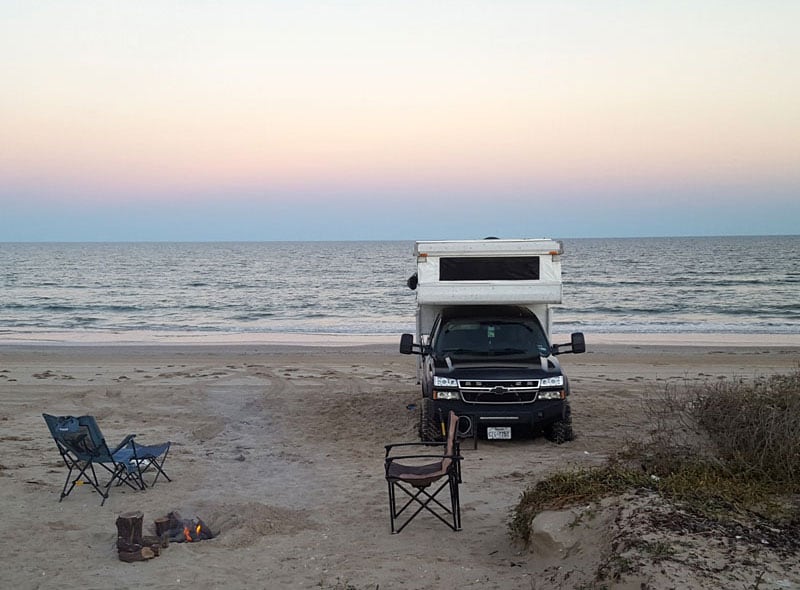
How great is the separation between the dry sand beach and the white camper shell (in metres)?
1.83

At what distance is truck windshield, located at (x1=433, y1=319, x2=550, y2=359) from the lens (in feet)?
33.4

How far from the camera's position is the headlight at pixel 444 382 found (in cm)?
950

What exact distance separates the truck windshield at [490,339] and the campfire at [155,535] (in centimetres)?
450

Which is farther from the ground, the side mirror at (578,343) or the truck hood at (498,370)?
the side mirror at (578,343)

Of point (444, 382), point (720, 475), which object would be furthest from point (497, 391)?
point (720, 475)

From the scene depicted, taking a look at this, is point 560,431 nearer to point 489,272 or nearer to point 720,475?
point 489,272

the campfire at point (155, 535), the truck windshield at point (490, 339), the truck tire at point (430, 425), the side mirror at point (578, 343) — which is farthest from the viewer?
the truck windshield at point (490, 339)

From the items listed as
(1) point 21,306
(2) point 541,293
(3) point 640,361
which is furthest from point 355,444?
(1) point 21,306

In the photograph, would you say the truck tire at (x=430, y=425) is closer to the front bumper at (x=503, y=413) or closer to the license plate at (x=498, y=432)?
the front bumper at (x=503, y=413)

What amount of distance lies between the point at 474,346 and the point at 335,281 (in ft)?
143

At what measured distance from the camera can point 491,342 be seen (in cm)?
1028

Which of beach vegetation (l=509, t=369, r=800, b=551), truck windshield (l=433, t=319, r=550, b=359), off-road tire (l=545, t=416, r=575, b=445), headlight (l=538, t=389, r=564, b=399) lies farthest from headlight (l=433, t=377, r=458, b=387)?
beach vegetation (l=509, t=369, r=800, b=551)

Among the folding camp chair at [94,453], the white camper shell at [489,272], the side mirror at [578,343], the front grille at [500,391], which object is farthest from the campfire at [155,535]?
Result: the side mirror at [578,343]

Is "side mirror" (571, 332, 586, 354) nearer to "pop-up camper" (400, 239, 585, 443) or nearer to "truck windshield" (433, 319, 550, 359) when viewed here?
"pop-up camper" (400, 239, 585, 443)
